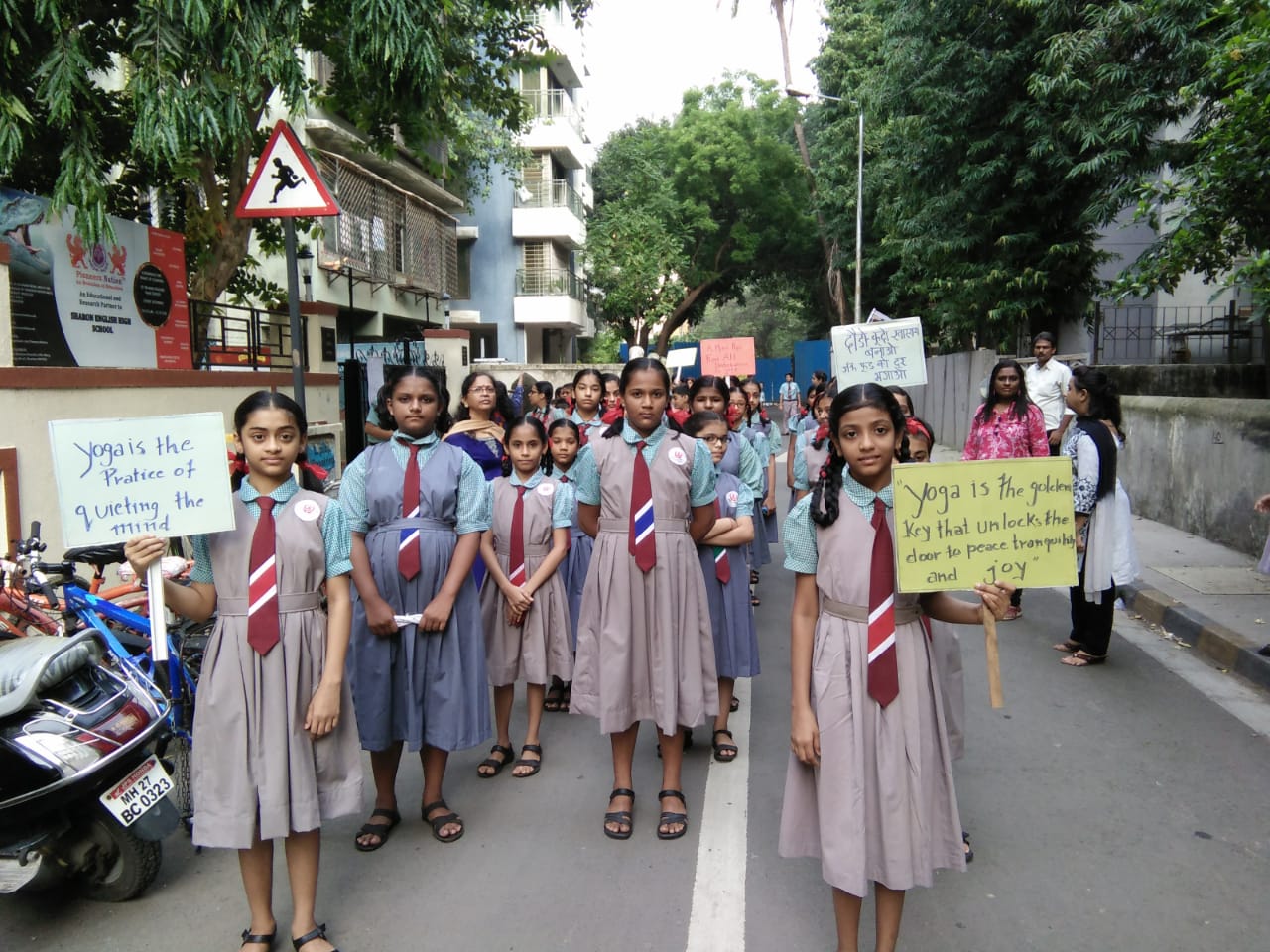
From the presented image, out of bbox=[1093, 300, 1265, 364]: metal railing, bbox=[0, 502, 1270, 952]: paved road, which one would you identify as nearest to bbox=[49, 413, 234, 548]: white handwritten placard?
bbox=[0, 502, 1270, 952]: paved road

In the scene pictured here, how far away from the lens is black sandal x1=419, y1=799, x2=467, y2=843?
155 inches

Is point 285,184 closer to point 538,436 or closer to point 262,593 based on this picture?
point 538,436

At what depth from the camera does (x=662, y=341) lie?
122 feet

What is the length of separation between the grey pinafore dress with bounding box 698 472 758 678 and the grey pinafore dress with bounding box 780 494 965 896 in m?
1.83

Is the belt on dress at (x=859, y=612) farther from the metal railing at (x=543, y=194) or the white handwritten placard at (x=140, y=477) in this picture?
the metal railing at (x=543, y=194)

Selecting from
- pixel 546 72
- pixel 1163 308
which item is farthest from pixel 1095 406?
pixel 546 72

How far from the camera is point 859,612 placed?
2801 millimetres

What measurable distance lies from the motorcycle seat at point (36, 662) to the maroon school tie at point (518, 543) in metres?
1.99

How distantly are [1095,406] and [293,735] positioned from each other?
16.6 ft

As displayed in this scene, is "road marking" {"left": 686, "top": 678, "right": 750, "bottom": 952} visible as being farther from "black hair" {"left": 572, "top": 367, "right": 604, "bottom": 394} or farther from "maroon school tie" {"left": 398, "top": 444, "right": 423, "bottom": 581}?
"black hair" {"left": 572, "top": 367, "right": 604, "bottom": 394}

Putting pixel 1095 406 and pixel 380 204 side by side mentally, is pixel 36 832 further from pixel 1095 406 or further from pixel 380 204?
pixel 380 204

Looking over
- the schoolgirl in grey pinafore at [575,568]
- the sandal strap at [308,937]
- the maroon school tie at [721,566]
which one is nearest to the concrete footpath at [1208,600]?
the maroon school tie at [721,566]

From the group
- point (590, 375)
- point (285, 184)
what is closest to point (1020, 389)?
point (590, 375)

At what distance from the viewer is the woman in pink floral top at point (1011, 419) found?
6648mm
